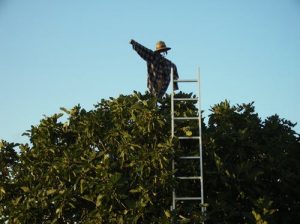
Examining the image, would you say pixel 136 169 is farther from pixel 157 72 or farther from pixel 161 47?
pixel 161 47

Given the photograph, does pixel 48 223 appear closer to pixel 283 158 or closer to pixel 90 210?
pixel 90 210

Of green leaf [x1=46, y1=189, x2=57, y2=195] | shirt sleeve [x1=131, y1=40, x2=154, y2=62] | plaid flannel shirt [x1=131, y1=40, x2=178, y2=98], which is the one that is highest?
shirt sleeve [x1=131, y1=40, x2=154, y2=62]

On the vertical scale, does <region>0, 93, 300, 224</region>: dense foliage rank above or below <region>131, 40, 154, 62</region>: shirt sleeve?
below

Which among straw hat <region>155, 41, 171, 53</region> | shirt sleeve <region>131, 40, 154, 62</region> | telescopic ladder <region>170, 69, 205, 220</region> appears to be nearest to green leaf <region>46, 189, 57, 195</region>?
telescopic ladder <region>170, 69, 205, 220</region>

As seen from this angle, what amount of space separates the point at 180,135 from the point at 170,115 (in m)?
0.52

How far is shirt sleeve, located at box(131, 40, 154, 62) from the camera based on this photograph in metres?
12.1

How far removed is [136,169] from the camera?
10094mm

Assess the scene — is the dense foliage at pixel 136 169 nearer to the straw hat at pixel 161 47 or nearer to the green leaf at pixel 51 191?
the green leaf at pixel 51 191

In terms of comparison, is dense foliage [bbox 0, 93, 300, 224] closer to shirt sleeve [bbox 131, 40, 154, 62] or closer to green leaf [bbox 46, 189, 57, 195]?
green leaf [bbox 46, 189, 57, 195]

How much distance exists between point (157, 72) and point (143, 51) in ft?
2.20

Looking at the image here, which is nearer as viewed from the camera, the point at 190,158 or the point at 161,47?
the point at 190,158

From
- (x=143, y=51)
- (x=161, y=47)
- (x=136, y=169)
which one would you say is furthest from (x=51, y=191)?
(x=161, y=47)

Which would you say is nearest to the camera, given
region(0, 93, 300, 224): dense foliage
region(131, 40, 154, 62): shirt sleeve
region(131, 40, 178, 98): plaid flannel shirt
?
region(0, 93, 300, 224): dense foliage

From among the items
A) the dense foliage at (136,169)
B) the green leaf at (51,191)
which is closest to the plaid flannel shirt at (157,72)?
the dense foliage at (136,169)
